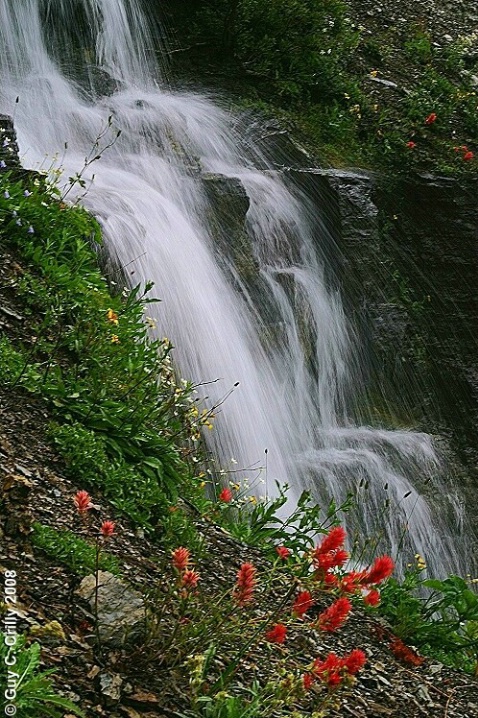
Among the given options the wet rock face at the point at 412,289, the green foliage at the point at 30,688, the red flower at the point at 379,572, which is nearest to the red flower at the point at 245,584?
the red flower at the point at 379,572

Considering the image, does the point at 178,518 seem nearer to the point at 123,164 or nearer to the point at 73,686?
the point at 73,686

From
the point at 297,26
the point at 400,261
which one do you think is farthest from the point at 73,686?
the point at 297,26

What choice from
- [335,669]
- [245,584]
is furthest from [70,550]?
[335,669]

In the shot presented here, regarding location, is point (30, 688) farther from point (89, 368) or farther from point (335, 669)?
point (89, 368)

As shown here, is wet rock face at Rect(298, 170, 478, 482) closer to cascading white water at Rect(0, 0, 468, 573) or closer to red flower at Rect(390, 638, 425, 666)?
cascading white water at Rect(0, 0, 468, 573)

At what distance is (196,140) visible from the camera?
28.3 feet

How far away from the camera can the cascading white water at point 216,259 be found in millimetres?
6410

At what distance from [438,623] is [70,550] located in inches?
82.1

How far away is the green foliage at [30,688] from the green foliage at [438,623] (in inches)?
89.6

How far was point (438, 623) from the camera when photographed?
4.29 metres

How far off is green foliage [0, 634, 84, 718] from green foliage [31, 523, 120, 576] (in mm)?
771

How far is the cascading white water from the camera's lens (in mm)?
6410

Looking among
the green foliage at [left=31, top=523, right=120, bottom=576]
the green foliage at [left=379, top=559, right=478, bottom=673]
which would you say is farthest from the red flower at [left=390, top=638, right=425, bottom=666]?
the green foliage at [left=31, top=523, right=120, bottom=576]

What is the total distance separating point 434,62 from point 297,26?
2.48 metres
